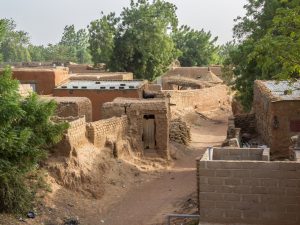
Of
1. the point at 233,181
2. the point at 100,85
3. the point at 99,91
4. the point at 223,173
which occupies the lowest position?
the point at 233,181

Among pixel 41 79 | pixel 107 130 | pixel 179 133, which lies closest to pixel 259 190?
pixel 107 130

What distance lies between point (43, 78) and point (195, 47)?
2878 cm

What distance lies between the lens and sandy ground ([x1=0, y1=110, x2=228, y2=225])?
40.8 ft

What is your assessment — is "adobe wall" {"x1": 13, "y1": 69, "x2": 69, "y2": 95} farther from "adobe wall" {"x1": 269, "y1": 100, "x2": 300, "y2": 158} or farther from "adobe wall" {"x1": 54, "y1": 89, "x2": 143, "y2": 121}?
"adobe wall" {"x1": 269, "y1": 100, "x2": 300, "y2": 158}

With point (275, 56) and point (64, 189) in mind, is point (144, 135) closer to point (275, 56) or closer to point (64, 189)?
point (64, 189)

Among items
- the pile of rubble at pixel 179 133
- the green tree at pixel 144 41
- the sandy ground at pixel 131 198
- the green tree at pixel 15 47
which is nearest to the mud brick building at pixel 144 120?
the sandy ground at pixel 131 198

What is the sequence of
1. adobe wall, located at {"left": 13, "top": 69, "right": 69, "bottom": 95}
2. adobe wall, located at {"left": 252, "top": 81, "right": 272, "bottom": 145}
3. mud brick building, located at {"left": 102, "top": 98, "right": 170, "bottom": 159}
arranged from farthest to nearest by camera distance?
adobe wall, located at {"left": 13, "top": 69, "right": 69, "bottom": 95}, mud brick building, located at {"left": 102, "top": 98, "right": 170, "bottom": 159}, adobe wall, located at {"left": 252, "top": 81, "right": 272, "bottom": 145}

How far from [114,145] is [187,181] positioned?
2670 millimetres

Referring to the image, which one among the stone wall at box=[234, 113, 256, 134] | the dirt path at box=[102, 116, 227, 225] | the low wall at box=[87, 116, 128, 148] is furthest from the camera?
the stone wall at box=[234, 113, 256, 134]

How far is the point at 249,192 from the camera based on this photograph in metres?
8.45

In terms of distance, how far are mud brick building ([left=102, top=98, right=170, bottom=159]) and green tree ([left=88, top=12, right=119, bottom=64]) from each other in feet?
54.5

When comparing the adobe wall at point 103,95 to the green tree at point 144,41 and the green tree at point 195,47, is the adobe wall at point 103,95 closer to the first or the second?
the green tree at point 144,41

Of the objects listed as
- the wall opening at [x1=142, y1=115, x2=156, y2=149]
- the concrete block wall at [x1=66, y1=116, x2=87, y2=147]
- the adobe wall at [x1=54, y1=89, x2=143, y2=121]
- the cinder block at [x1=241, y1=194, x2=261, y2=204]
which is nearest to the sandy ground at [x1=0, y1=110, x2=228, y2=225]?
the wall opening at [x1=142, y1=115, x2=156, y2=149]

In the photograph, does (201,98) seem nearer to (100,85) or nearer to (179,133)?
(100,85)
